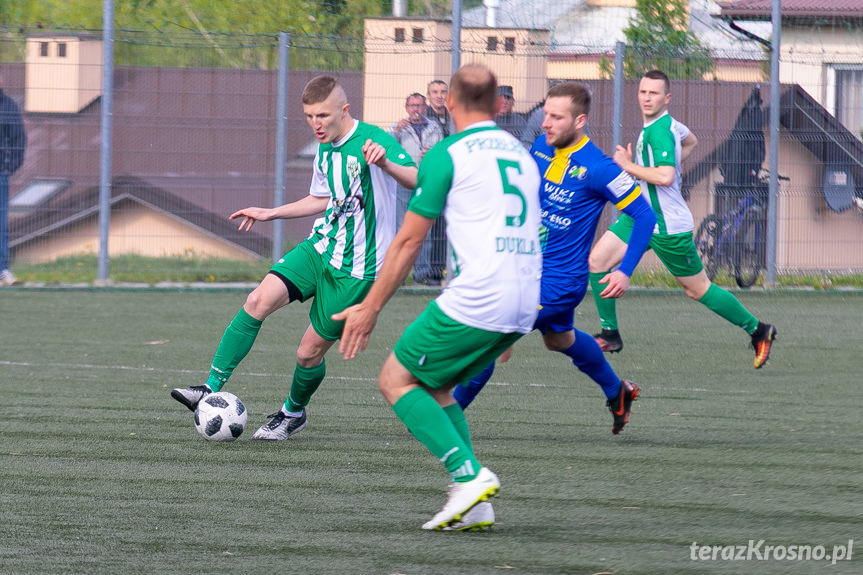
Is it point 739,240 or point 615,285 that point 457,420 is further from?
point 739,240

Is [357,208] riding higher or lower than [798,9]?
lower

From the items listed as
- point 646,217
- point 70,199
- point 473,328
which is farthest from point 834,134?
point 473,328

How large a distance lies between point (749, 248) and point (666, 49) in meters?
2.61

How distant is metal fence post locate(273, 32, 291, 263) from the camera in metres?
14.6

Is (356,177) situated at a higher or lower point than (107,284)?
higher

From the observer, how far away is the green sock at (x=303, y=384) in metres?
6.36

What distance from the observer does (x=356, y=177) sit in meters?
6.20

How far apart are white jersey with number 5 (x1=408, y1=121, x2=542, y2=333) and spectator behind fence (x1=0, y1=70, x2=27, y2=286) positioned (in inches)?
433

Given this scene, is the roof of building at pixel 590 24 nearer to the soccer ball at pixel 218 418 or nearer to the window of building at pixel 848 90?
the window of building at pixel 848 90

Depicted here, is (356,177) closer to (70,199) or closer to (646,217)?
(646,217)

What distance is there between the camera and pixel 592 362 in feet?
21.1

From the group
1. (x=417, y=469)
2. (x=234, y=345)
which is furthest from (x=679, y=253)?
(x=417, y=469)

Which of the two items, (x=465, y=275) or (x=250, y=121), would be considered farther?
(x=250, y=121)

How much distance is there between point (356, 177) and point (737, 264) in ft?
32.0
